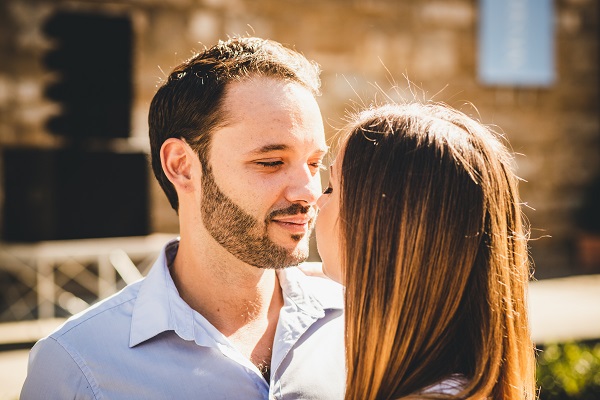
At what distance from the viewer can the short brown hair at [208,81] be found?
223 cm

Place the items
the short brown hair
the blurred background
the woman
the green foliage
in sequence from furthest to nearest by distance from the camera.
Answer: the blurred background
the green foliage
the short brown hair
the woman

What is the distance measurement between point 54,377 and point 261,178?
2.91ft

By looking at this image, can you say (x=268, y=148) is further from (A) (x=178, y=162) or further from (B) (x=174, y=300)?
(B) (x=174, y=300)

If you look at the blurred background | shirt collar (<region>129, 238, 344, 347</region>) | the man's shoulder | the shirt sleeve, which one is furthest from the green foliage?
the shirt sleeve

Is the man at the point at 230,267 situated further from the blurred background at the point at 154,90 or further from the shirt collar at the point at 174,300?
the blurred background at the point at 154,90

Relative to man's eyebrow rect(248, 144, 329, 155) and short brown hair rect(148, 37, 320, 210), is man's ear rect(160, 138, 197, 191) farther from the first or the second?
man's eyebrow rect(248, 144, 329, 155)

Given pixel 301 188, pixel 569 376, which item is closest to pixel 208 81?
pixel 301 188

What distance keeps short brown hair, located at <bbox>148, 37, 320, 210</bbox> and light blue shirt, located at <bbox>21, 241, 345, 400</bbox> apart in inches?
20.7

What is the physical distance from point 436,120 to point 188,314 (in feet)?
3.15

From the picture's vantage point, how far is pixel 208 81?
2246 millimetres

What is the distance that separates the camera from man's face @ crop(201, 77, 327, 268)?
7.08 ft

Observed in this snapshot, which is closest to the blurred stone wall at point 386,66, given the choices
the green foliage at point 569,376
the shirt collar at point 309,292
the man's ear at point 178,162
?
the green foliage at point 569,376

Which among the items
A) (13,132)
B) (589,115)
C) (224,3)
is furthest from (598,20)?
(13,132)

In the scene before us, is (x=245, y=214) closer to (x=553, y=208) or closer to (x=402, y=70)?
(x=402, y=70)
